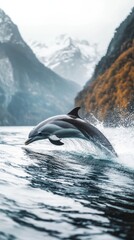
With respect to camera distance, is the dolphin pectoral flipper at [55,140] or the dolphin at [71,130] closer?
the dolphin pectoral flipper at [55,140]

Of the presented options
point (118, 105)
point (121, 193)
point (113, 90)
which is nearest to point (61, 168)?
point (121, 193)

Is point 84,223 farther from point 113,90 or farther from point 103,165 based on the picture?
point 113,90

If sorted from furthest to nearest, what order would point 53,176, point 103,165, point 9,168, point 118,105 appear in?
point 118,105 < point 103,165 < point 9,168 < point 53,176

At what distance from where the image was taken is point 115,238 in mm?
5738

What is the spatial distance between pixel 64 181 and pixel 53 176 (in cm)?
99

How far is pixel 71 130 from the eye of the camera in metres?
16.0

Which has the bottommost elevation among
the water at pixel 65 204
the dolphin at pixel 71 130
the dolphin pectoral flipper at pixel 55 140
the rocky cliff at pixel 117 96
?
the water at pixel 65 204

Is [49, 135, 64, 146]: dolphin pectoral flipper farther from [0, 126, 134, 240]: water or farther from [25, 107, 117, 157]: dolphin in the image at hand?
[0, 126, 134, 240]: water

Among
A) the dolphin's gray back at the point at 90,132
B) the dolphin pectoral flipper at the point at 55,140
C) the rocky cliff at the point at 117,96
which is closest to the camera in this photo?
the dolphin pectoral flipper at the point at 55,140

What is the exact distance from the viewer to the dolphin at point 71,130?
15.9 meters

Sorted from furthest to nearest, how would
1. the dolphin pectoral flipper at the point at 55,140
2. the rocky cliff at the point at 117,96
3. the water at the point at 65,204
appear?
the rocky cliff at the point at 117,96 < the dolphin pectoral flipper at the point at 55,140 < the water at the point at 65,204

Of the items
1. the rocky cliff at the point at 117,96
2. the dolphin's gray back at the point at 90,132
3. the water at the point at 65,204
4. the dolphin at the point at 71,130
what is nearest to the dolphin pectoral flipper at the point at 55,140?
the dolphin at the point at 71,130

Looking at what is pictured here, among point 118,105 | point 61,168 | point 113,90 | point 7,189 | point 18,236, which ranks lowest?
point 18,236

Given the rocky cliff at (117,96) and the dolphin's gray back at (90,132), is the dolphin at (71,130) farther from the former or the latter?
the rocky cliff at (117,96)
